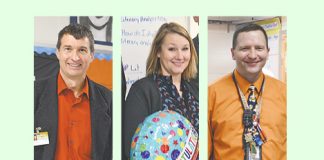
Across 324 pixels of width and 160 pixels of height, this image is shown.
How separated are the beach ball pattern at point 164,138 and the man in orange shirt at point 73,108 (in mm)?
288

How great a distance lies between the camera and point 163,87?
3.46 m

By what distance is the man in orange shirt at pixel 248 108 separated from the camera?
Result: 134 inches

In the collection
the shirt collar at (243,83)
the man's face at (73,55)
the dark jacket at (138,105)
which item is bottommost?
the dark jacket at (138,105)

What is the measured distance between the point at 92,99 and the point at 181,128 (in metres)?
0.72

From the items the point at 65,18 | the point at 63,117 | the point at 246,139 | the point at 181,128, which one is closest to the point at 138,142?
the point at 181,128

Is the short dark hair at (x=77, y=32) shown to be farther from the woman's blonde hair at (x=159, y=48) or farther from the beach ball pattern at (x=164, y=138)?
the beach ball pattern at (x=164, y=138)

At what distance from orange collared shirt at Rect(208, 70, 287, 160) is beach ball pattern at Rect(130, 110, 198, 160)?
20cm

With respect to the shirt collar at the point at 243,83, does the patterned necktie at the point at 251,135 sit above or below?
below

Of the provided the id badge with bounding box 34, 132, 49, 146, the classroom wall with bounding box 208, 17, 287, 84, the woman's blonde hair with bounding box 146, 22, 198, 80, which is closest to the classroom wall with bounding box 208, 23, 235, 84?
the classroom wall with bounding box 208, 17, 287, 84

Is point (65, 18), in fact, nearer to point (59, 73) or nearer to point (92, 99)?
point (59, 73)

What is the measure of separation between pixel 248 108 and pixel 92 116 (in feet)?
3.93

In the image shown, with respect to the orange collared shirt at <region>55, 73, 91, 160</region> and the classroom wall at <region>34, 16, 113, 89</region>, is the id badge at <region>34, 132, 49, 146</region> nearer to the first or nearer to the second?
the orange collared shirt at <region>55, 73, 91, 160</region>

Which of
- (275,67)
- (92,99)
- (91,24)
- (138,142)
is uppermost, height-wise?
(91,24)

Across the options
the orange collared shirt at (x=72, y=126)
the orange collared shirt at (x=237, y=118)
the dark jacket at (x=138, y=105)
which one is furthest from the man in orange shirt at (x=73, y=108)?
the orange collared shirt at (x=237, y=118)
